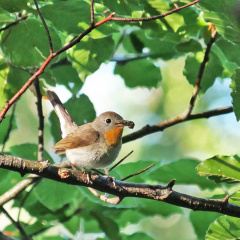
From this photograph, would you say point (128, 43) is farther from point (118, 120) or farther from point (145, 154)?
point (145, 154)

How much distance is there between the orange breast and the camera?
2.87 metres

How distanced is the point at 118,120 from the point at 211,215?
0.80 meters

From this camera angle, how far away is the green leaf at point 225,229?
2.10m

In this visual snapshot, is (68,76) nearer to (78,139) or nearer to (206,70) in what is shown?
(78,139)

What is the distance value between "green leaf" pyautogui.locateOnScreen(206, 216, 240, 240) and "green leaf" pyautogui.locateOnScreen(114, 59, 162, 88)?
1370 mm

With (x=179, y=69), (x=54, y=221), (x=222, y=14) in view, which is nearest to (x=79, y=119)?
(x=54, y=221)

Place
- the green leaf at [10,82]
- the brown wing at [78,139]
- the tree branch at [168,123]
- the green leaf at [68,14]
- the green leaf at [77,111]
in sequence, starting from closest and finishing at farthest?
the green leaf at [68,14] → the green leaf at [10,82] → the brown wing at [78,139] → the green leaf at [77,111] → the tree branch at [168,123]

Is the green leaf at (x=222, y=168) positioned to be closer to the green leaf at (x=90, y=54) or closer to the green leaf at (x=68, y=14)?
the green leaf at (x=68, y=14)

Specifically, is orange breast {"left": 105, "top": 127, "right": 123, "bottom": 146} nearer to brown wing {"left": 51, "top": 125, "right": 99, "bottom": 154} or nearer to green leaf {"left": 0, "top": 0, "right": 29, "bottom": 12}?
brown wing {"left": 51, "top": 125, "right": 99, "bottom": 154}

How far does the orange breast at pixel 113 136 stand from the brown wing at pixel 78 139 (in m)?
0.08

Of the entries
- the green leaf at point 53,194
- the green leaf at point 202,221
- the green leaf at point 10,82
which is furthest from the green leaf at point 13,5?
the green leaf at point 202,221

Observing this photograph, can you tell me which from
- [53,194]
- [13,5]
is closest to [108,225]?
[53,194]

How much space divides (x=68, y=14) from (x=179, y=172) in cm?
99

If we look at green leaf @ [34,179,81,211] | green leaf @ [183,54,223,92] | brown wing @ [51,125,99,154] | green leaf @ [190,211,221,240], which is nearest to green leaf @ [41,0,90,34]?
brown wing @ [51,125,99,154]
